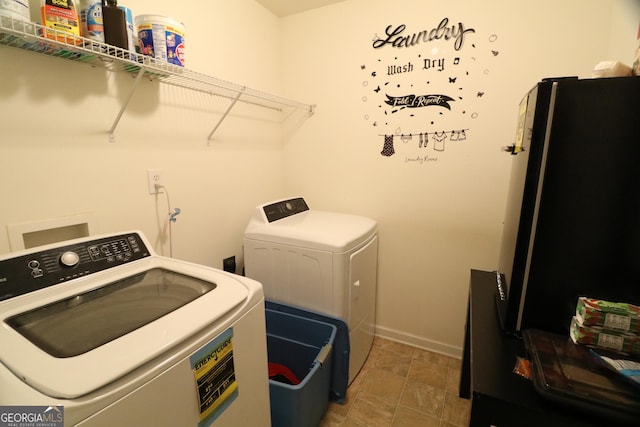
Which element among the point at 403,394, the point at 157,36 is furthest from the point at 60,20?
the point at 403,394

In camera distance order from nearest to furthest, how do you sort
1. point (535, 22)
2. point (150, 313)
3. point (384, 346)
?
point (150, 313), point (535, 22), point (384, 346)

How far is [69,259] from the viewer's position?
0.99 metres

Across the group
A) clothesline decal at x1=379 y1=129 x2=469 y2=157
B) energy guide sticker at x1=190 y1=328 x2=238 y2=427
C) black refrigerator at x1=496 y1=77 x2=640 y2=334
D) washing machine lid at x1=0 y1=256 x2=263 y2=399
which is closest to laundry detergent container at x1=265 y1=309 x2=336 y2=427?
energy guide sticker at x1=190 y1=328 x2=238 y2=427

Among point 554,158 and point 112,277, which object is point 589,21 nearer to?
point 554,158

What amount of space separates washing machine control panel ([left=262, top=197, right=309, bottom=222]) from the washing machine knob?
1000mm

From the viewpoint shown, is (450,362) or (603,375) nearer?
(603,375)

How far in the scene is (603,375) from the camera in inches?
28.7

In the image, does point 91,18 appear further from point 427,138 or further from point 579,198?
point 427,138

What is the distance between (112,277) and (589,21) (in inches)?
97.8

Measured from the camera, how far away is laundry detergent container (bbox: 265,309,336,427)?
1.41 m

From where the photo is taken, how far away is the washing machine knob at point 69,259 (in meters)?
0.97

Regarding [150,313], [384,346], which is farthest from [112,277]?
[384,346]

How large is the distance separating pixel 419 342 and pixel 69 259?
A: 2203 millimetres

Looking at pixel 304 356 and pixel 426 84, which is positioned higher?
pixel 426 84
